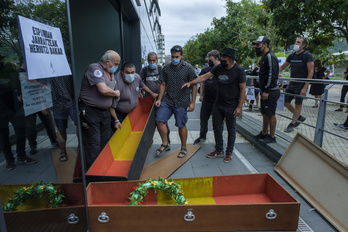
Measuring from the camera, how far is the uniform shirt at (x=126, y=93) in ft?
12.8

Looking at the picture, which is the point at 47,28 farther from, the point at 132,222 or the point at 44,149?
the point at 132,222

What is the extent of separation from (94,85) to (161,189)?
5.27 feet

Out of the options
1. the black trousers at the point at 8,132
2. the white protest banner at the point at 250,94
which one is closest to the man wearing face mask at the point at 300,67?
the white protest banner at the point at 250,94

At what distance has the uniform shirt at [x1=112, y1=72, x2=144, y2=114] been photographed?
3889 millimetres

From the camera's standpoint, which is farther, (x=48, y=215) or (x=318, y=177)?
(x=318, y=177)

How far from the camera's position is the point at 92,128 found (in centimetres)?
333

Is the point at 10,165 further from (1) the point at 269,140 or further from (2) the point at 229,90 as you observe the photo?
(1) the point at 269,140

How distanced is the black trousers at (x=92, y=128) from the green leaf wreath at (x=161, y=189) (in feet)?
3.58

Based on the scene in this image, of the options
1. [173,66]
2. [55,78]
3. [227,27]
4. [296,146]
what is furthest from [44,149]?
[227,27]

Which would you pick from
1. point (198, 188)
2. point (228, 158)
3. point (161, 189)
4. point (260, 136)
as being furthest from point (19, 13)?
point (260, 136)

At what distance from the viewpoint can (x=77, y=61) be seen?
27.7ft

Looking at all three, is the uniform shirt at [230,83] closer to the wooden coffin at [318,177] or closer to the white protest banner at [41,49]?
the wooden coffin at [318,177]

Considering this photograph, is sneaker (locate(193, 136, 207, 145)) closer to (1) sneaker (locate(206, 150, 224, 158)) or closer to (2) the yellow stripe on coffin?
(1) sneaker (locate(206, 150, 224, 158))

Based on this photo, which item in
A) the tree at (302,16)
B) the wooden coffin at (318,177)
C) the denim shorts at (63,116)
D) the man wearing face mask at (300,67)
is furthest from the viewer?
the tree at (302,16)
